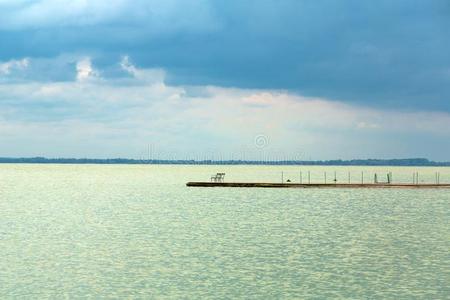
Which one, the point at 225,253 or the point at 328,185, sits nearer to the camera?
the point at 225,253

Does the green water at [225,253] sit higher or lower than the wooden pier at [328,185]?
lower

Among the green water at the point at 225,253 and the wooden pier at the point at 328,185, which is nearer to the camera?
the green water at the point at 225,253

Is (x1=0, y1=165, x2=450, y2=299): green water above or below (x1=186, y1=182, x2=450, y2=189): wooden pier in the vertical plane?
below

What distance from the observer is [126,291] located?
3462 cm

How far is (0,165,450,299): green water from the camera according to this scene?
116ft

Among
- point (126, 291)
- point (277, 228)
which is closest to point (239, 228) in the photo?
point (277, 228)

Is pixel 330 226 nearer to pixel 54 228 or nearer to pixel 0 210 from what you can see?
pixel 54 228

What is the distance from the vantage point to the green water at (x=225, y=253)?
35.5 meters

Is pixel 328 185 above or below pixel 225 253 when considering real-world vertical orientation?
above

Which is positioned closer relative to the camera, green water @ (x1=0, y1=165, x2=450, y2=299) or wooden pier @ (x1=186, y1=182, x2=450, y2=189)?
green water @ (x1=0, y1=165, x2=450, y2=299)

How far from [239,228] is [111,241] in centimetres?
1541

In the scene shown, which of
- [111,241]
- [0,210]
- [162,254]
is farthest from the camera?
[0,210]

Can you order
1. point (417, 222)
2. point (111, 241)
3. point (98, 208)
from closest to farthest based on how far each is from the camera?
point (111, 241), point (417, 222), point (98, 208)

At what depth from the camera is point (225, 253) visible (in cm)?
4806
